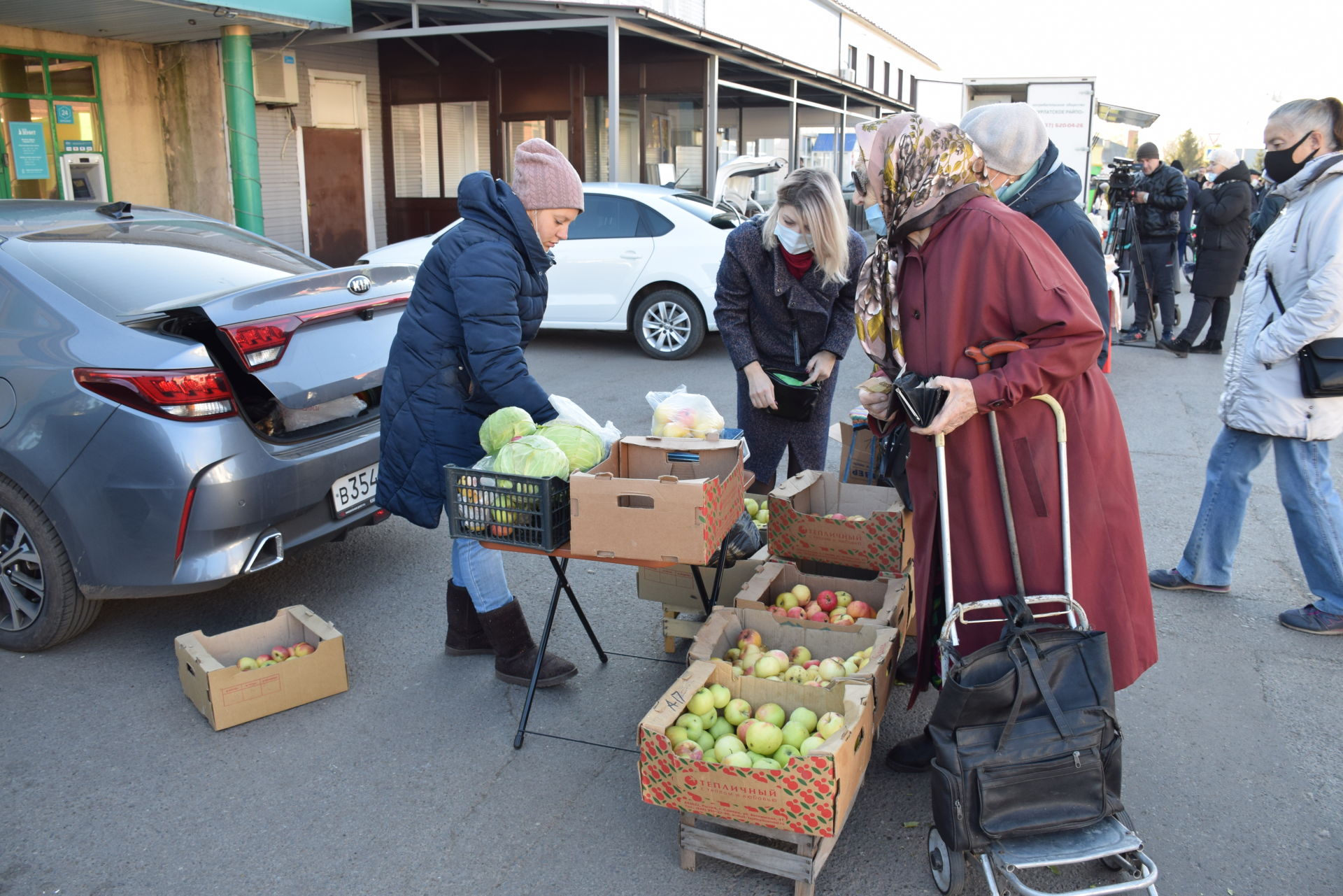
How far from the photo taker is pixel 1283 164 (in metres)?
4.35

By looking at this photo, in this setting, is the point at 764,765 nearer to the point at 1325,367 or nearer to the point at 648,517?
the point at 648,517

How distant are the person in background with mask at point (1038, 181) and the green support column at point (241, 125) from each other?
10328mm

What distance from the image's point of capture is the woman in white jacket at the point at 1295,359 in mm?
4016

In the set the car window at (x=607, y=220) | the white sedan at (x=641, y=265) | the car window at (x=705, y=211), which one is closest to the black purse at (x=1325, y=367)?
the white sedan at (x=641, y=265)

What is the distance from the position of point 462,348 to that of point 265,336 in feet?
2.94

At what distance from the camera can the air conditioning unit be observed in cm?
1428

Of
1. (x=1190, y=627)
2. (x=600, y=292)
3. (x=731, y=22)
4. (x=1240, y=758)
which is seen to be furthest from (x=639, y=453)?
(x=731, y=22)

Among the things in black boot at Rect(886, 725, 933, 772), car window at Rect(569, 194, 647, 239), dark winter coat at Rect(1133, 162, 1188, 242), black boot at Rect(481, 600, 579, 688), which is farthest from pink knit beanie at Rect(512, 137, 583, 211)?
dark winter coat at Rect(1133, 162, 1188, 242)

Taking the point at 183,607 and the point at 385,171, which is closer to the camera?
the point at 183,607

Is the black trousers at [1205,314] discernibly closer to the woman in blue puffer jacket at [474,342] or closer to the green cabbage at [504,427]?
the woman in blue puffer jacket at [474,342]

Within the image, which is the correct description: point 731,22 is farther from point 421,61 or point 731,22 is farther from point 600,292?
point 600,292

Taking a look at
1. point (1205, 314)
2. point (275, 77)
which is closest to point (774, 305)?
point (1205, 314)

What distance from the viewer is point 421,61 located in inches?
674

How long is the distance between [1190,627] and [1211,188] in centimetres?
845
